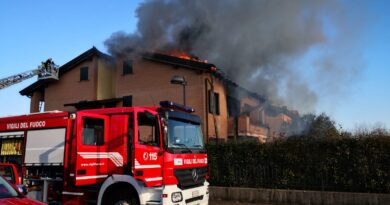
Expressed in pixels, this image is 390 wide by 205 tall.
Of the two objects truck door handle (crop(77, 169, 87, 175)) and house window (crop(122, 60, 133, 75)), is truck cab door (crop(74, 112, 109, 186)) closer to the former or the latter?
truck door handle (crop(77, 169, 87, 175))

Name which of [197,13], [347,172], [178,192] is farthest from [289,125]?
[178,192]

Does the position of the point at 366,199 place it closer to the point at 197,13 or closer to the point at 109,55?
the point at 197,13

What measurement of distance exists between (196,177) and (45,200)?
11.0 feet

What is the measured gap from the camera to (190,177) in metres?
7.98

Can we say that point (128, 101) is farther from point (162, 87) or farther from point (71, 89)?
point (71, 89)

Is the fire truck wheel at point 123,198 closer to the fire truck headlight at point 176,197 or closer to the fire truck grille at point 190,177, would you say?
the fire truck headlight at point 176,197

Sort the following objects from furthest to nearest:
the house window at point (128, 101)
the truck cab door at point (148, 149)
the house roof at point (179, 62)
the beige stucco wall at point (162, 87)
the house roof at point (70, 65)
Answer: the house roof at point (70, 65) → the house window at point (128, 101) → the beige stucco wall at point (162, 87) → the house roof at point (179, 62) → the truck cab door at point (148, 149)

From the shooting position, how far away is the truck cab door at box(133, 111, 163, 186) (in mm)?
7379

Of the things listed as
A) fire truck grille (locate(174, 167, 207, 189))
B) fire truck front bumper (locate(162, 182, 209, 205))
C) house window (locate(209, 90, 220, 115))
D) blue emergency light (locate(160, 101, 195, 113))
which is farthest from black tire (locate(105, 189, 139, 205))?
house window (locate(209, 90, 220, 115))

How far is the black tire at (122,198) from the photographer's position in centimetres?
746

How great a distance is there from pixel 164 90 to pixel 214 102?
2.77 metres

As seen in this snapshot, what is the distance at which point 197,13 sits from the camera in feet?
60.1

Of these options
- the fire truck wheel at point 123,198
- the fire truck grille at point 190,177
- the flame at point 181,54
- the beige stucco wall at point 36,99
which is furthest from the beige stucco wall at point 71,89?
the fire truck wheel at point 123,198

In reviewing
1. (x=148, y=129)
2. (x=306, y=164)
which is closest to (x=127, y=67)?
(x=306, y=164)
